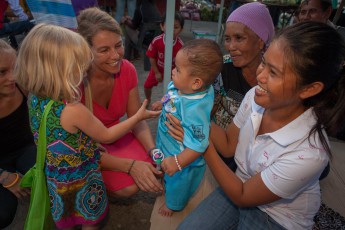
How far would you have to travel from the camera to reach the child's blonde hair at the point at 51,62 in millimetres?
1292

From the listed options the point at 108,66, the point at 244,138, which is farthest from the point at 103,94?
the point at 244,138

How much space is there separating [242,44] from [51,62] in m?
1.27

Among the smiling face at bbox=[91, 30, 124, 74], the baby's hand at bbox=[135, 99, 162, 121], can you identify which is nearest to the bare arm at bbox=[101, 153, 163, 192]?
the baby's hand at bbox=[135, 99, 162, 121]

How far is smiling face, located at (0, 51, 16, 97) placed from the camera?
1715mm

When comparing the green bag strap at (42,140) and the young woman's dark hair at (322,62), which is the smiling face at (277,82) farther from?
the green bag strap at (42,140)

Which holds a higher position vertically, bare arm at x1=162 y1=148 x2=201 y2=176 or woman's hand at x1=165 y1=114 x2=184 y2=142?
woman's hand at x1=165 y1=114 x2=184 y2=142

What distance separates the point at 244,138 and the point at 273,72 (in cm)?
46

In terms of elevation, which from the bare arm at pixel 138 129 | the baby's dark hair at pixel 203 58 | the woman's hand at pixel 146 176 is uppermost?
the baby's dark hair at pixel 203 58

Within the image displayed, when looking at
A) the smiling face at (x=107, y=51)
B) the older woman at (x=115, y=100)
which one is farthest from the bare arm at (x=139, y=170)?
A: the smiling face at (x=107, y=51)

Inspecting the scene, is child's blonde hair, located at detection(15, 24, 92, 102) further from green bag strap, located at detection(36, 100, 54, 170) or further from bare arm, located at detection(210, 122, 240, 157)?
bare arm, located at detection(210, 122, 240, 157)

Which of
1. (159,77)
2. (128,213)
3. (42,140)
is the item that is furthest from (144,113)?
(159,77)

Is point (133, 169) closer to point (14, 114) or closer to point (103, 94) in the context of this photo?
point (103, 94)

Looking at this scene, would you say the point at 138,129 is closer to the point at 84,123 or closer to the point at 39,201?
the point at 84,123

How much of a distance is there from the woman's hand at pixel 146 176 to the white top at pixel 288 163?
0.60m
